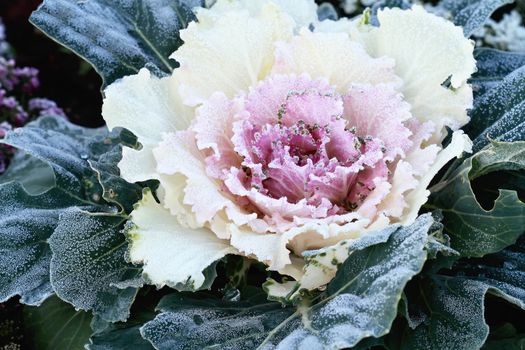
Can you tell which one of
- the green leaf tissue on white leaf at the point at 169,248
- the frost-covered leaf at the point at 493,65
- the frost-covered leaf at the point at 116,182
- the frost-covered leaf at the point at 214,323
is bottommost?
the frost-covered leaf at the point at 214,323

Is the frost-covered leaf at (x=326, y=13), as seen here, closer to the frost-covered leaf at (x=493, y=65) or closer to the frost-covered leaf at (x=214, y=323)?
the frost-covered leaf at (x=493, y=65)

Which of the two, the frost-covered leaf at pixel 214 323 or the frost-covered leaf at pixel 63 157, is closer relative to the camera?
the frost-covered leaf at pixel 214 323

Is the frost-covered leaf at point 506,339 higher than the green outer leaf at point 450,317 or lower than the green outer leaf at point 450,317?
lower

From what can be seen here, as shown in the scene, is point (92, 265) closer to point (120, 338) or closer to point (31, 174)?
point (120, 338)

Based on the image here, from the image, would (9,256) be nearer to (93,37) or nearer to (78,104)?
(93,37)

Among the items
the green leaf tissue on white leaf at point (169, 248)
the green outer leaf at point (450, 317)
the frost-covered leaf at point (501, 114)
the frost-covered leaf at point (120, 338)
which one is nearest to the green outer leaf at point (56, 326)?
the frost-covered leaf at point (120, 338)

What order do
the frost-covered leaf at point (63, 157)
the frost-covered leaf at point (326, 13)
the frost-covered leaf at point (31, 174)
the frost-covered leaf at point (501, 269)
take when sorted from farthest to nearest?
the frost-covered leaf at point (326, 13) < the frost-covered leaf at point (31, 174) < the frost-covered leaf at point (63, 157) < the frost-covered leaf at point (501, 269)

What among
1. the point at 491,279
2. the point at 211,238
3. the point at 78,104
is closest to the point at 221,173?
the point at 211,238
